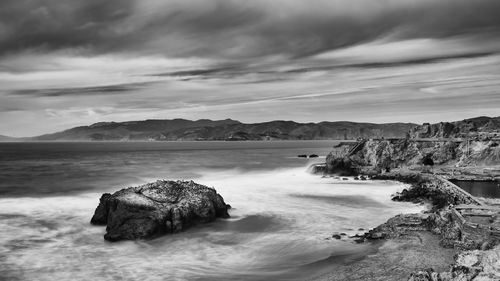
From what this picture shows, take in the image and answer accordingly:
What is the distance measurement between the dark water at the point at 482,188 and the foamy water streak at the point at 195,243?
282 inches

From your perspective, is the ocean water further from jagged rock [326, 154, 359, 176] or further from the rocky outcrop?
jagged rock [326, 154, 359, 176]

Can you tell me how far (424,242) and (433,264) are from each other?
3.59m

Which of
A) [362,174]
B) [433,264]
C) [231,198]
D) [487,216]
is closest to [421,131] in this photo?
[362,174]

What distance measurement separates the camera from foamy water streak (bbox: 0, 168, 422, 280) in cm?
1983

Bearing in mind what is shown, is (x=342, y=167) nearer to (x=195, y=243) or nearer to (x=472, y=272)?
(x=195, y=243)

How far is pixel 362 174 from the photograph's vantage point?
59250 mm

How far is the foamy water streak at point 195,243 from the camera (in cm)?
1983

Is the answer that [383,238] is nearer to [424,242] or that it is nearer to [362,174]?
[424,242]

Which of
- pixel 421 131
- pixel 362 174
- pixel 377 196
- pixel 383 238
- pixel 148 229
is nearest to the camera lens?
pixel 383 238

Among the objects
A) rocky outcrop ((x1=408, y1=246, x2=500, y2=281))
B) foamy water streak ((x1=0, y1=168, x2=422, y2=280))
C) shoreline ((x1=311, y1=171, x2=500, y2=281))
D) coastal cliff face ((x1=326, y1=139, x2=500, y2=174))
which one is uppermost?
coastal cliff face ((x1=326, y1=139, x2=500, y2=174))

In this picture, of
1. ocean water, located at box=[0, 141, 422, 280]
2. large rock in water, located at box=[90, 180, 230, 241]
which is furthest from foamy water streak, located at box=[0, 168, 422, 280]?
large rock in water, located at box=[90, 180, 230, 241]

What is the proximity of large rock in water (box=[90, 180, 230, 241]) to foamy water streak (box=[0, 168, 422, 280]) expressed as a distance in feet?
2.65

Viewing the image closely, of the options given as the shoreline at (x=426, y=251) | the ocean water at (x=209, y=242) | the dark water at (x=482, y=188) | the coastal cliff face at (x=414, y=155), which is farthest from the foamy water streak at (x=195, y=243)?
the coastal cliff face at (x=414, y=155)

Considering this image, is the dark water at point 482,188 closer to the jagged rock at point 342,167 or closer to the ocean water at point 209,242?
the ocean water at point 209,242
